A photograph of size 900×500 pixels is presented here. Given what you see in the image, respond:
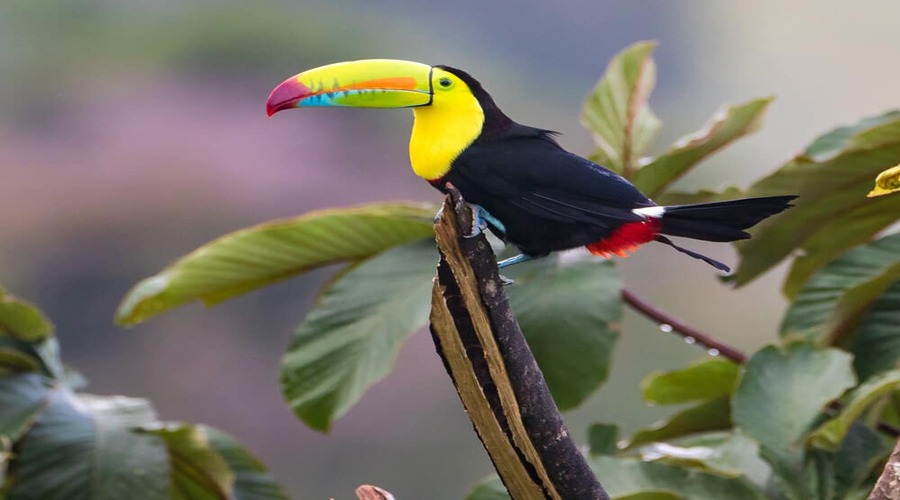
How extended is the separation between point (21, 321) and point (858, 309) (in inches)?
70.6

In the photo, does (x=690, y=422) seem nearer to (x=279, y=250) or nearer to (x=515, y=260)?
(x=279, y=250)

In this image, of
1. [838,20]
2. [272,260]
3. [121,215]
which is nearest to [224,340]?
[121,215]

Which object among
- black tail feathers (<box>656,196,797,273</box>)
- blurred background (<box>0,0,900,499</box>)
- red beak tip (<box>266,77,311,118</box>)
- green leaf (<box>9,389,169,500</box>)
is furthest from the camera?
blurred background (<box>0,0,900,499</box>)

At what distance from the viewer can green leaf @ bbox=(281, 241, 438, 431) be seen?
187 centimetres

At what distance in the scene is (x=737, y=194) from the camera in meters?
1.86

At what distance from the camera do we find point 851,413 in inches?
63.9

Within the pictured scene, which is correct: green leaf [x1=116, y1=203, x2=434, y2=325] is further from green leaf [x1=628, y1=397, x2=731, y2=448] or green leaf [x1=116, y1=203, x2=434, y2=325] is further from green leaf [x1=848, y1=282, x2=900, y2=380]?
green leaf [x1=848, y1=282, x2=900, y2=380]

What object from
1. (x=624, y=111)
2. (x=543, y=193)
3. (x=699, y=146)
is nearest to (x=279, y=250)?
(x=624, y=111)

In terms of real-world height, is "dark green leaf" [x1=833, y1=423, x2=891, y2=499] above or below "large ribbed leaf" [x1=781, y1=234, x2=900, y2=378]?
below

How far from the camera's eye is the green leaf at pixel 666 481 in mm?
1701

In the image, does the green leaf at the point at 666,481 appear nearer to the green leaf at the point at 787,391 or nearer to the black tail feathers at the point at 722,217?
the green leaf at the point at 787,391

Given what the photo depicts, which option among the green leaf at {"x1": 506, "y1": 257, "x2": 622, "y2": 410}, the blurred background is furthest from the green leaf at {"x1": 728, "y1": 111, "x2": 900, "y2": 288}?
the blurred background

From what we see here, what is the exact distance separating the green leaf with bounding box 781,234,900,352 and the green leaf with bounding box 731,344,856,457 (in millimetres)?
166

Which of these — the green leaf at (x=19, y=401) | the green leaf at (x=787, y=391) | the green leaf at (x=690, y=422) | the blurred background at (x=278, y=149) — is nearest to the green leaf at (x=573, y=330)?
the green leaf at (x=787, y=391)
